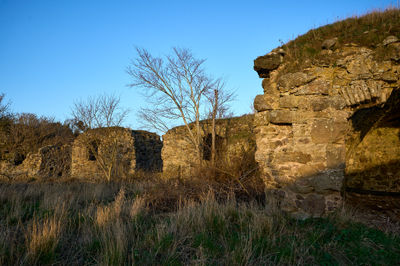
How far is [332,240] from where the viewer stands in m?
3.03

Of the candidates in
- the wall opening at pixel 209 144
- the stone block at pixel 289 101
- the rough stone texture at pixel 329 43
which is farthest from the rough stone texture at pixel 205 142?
the rough stone texture at pixel 329 43

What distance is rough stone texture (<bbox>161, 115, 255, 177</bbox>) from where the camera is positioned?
28.9 feet

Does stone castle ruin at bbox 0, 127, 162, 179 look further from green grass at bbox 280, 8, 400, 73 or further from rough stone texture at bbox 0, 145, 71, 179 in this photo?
green grass at bbox 280, 8, 400, 73

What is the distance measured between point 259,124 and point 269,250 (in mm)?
2463

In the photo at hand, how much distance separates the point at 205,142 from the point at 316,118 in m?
6.30

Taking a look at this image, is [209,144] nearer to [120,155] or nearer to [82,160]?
[120,155]

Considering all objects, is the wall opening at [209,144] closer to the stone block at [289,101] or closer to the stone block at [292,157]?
the stone block at [292,157]

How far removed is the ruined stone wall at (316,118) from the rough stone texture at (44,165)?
12131mm

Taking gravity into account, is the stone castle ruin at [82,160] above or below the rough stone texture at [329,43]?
below

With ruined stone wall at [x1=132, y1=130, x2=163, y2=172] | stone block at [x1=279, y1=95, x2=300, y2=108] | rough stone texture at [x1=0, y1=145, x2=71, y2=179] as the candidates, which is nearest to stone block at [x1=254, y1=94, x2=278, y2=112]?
stone block at [x1=279, y1=95, x2=300, y2=108]

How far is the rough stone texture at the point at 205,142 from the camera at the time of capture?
8.80 metres

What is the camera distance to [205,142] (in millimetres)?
10016

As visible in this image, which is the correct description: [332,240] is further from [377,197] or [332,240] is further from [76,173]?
[76,173]

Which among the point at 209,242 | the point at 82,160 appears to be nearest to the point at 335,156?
→ the point at 209,242
